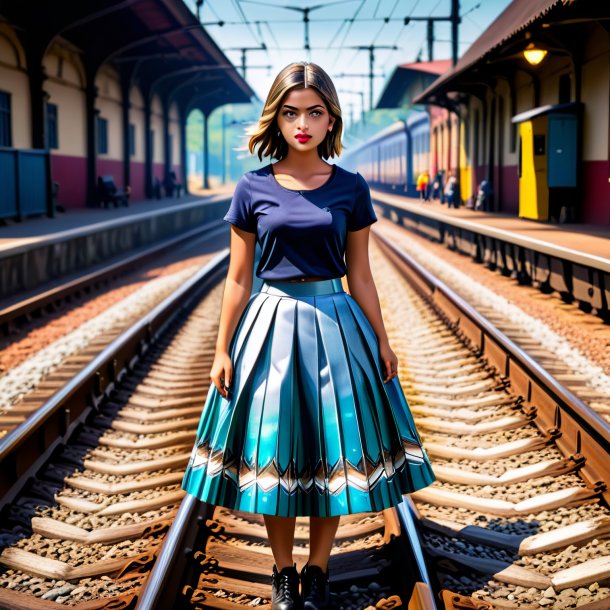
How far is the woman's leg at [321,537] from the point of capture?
308cm

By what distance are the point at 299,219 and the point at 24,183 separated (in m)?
16.4

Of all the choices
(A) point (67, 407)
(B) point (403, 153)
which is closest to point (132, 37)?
(B) point (403, 153)

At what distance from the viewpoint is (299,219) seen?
2.98 meters

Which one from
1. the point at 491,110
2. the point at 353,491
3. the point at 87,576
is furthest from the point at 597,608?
the point at 491,110

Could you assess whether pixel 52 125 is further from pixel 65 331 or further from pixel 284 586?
pixel 284 586

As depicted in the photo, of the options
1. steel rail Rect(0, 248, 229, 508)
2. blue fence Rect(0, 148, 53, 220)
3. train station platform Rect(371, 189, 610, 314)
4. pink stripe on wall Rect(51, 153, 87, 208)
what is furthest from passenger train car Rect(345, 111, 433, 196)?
steel rail Rect(0, 248, 229, 508)

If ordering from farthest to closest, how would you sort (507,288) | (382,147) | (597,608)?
(382,147), (507,288), (597,608)

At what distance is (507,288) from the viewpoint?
13.1 m

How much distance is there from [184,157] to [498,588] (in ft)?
133

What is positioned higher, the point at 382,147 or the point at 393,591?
the point at 382,147

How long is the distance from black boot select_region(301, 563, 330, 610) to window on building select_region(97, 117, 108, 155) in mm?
25376

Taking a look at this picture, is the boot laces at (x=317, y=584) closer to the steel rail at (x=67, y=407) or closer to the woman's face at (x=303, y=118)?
the woman's face at (x=303, y=118)

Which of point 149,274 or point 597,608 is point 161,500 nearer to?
point 597,608

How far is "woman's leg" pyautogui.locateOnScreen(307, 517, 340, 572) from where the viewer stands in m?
3.08
